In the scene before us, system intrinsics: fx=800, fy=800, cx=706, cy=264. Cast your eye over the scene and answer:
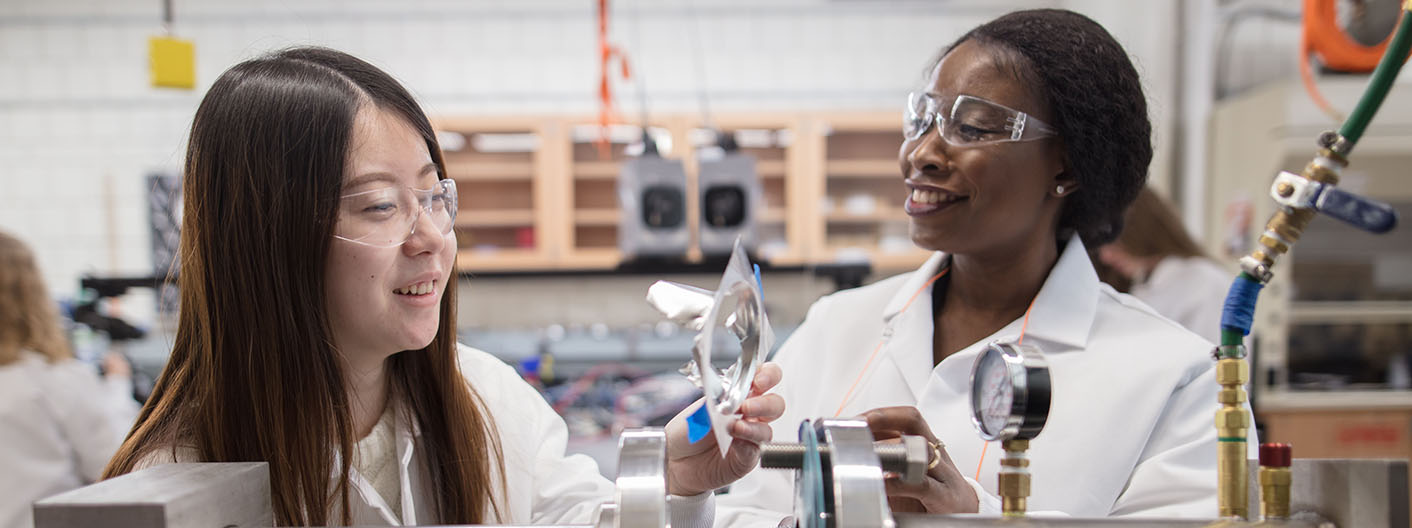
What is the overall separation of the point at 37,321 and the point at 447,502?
187 cm

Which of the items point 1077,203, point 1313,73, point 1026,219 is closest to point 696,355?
point 1026,219

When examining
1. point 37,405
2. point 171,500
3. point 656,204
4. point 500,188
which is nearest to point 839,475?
point 171,500

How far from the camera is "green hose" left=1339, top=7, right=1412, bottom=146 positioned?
58 cm

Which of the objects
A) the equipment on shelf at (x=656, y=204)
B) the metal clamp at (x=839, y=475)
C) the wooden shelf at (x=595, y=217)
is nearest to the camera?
the metal clamp at (x=839, y=475)

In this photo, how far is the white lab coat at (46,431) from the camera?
2010 mm

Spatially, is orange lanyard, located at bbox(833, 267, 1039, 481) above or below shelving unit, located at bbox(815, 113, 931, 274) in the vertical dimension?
below

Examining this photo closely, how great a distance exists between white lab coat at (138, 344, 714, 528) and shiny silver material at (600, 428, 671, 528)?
11.1 inches

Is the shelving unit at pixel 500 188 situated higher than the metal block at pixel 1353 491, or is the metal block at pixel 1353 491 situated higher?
the shelving unit at pixel 500 188

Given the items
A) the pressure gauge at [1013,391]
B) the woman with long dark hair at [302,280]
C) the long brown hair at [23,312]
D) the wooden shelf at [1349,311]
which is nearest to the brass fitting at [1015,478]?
the pressure gauge at [1013,391]

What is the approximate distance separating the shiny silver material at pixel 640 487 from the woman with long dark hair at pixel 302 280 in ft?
0.63

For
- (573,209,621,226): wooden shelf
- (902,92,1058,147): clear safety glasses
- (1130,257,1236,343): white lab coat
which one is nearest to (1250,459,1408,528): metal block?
(902,92,1058,147): clear safety glasses

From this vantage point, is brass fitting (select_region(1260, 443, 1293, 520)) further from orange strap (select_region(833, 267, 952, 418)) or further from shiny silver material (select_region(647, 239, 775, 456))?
orange strap (select_region(833, 267, 952, 418))

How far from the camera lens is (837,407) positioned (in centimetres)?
110

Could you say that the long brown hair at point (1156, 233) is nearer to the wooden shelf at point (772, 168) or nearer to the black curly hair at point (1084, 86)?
the wooden shelf at point (772, 168)
